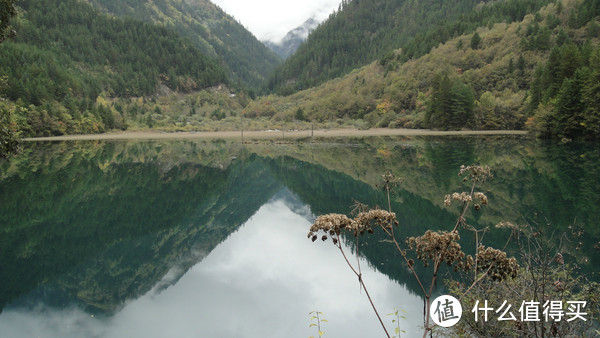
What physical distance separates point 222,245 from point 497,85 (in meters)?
82.5

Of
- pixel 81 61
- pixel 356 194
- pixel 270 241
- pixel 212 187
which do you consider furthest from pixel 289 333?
pixel 81 61

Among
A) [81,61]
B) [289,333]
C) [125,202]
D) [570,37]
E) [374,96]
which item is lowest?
[289,333]

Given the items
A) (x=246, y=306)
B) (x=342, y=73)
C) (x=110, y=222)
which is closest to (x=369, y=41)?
(x=342, y=73)

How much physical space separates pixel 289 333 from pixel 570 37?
9890 centimetres

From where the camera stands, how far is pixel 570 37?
256ft

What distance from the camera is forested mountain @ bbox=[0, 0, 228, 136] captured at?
263ft

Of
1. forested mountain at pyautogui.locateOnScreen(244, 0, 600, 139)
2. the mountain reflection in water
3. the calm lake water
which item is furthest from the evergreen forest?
the mountain reflection in water

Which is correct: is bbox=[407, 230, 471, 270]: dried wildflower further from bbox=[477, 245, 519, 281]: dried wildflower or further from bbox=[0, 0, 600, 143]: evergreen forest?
bbox=[0, 0, 600, 143]: evergreen forest

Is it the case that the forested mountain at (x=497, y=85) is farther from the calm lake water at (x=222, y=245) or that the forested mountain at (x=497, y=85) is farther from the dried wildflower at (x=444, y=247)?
the dried wildflower at (x=444, y=247)

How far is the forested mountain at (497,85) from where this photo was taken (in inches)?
1618

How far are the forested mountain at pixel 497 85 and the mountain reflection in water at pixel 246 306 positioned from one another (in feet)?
133

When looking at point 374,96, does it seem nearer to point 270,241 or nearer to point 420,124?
point 420,124

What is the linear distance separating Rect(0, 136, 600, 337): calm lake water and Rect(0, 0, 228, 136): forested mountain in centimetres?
6196

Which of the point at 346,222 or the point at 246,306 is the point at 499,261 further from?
the point at 246,306
